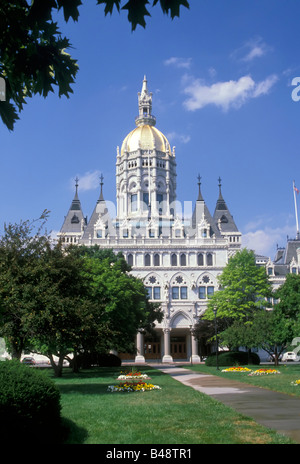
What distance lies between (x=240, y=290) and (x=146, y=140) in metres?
45.6

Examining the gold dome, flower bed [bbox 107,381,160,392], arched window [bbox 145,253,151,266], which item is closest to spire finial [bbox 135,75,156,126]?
the gold dome

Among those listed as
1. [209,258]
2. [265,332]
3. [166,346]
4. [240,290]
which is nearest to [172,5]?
[265,332]

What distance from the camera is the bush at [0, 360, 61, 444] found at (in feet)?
29.6

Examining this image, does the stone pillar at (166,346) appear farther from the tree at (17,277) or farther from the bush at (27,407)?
the bush at (27,407)

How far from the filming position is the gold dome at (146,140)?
3733 inches

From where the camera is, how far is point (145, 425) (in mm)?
11531

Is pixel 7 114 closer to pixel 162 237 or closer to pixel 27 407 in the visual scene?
pixel 27 407

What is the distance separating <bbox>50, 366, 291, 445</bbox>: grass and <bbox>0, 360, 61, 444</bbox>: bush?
69 centimetres

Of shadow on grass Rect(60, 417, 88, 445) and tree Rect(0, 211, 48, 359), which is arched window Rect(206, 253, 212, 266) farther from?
shadow on grass Rect(60, 417, 88, 445)

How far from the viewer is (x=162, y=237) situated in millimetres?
80250

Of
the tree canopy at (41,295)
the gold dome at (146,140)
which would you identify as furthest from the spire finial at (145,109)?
the tree canopy at (41,295)

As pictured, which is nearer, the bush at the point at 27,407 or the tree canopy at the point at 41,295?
the bush at the point at 27,407

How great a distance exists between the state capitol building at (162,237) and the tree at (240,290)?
880 centimetres
